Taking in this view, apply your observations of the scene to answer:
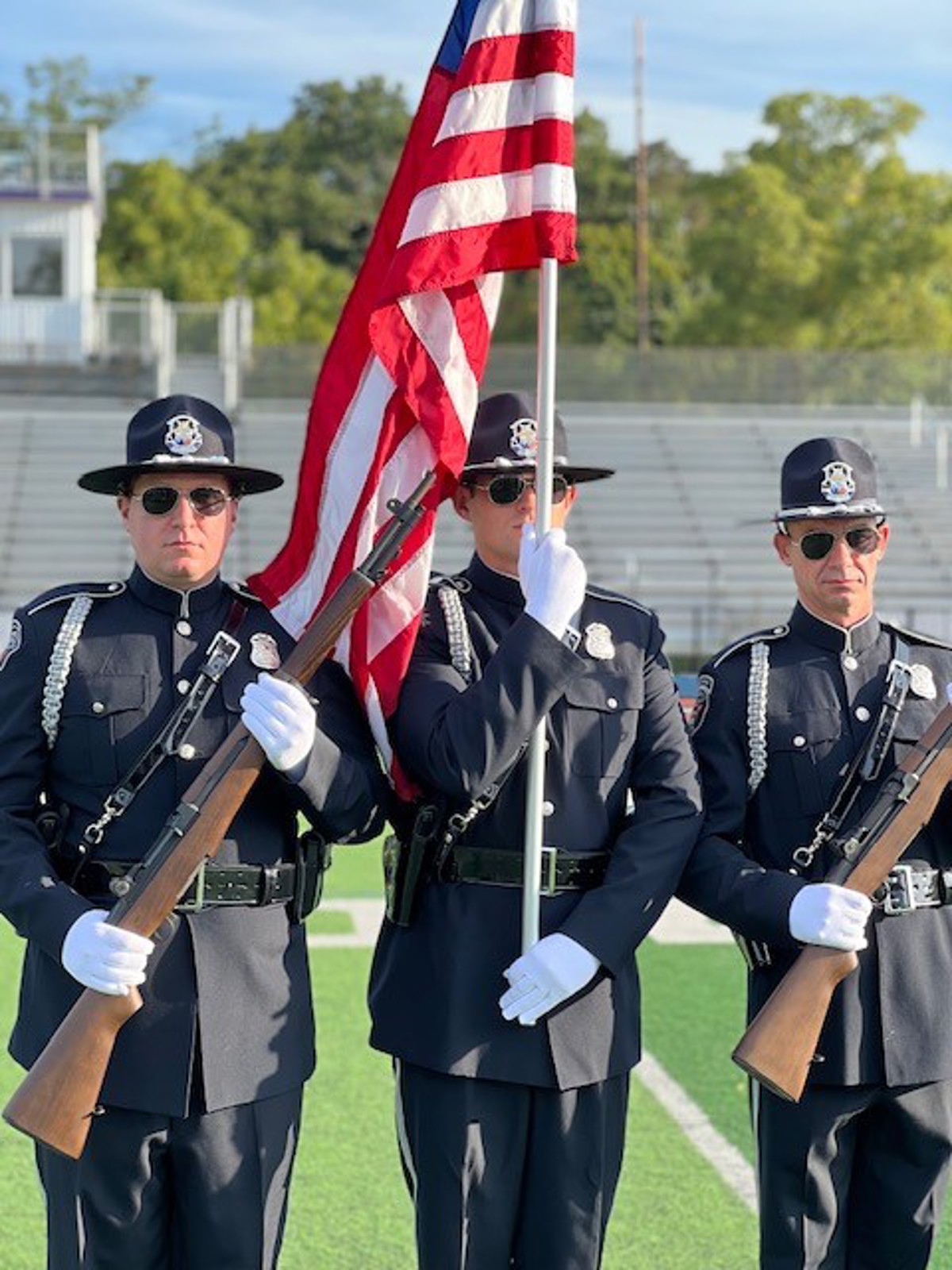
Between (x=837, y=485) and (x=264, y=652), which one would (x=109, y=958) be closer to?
(x=264, y=652)

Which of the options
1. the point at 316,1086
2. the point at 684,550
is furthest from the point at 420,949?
the point at 684,550

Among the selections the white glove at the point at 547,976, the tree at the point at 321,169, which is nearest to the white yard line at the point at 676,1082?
the white glove at the point at 547,976

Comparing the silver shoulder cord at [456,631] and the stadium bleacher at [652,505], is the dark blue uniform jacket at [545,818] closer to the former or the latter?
the silver shoulder cord at [456,631]

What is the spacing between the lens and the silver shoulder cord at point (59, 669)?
384 centimetres

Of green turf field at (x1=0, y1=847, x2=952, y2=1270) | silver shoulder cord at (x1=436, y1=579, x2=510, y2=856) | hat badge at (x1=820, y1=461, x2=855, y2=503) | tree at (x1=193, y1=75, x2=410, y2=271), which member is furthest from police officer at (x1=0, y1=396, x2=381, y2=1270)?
tree at (x1=193, y1=75, x2=410, y2=271)

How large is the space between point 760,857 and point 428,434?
1139 millimetres

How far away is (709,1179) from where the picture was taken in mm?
5562

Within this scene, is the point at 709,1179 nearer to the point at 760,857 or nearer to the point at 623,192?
the point at 760,857

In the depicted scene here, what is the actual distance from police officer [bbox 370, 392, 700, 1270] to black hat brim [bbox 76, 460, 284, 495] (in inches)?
18.2

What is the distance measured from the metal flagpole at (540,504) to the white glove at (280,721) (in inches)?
18.1

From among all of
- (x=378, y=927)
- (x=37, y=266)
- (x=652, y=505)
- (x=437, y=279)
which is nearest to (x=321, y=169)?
(x=37, y=266)

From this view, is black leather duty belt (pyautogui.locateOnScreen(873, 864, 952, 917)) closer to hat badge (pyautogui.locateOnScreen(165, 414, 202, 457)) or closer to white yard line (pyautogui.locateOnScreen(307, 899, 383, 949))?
hat badge (pyautogui.locateOnScreen(165, 414, 202, 457))

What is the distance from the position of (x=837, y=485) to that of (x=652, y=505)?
22418 mm

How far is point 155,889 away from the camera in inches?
143
